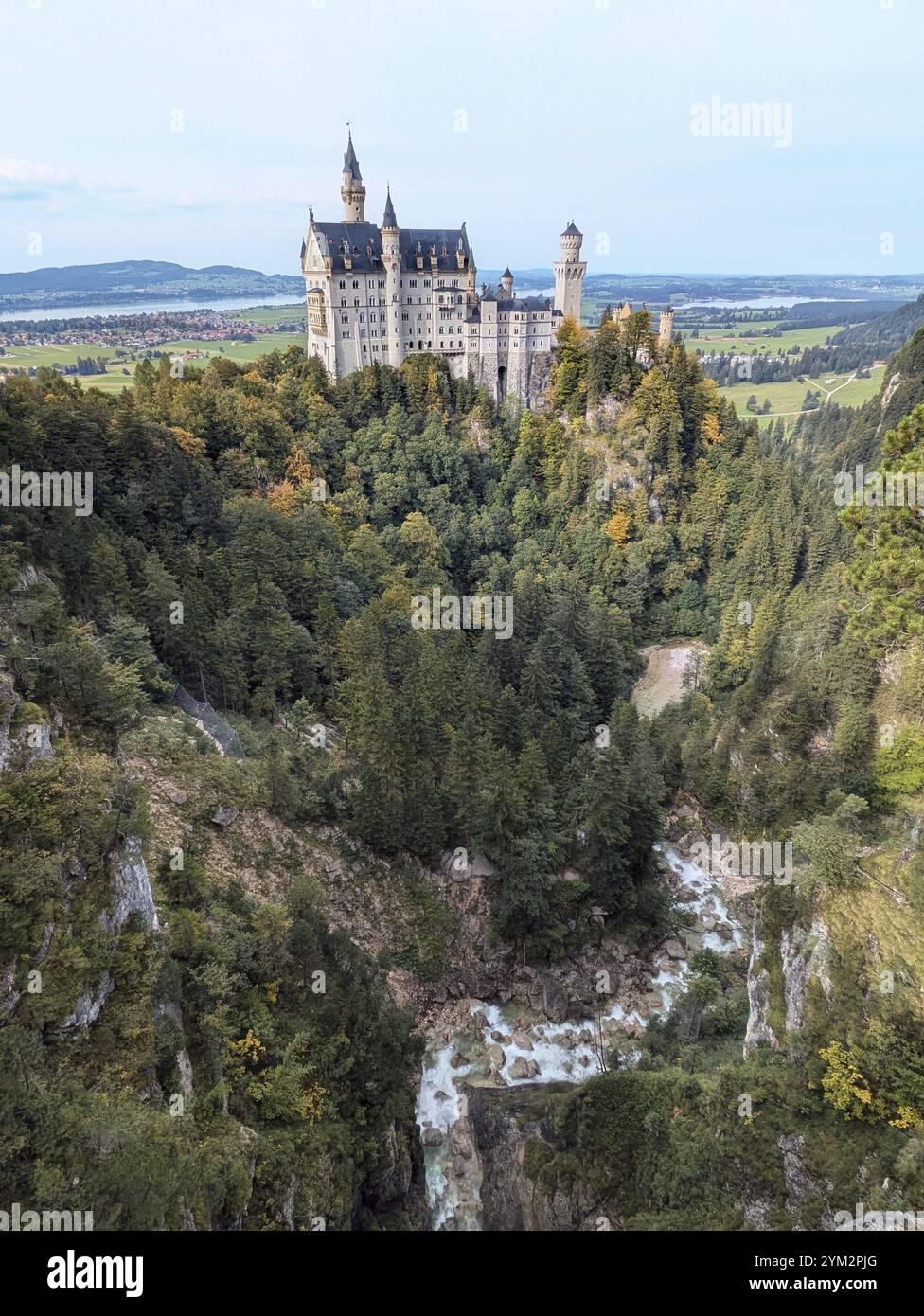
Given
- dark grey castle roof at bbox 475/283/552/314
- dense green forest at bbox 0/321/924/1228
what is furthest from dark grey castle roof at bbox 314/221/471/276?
dense green forest at bbox 0/321/924/1228

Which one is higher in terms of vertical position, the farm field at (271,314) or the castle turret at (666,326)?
the farm field at (271,314)
